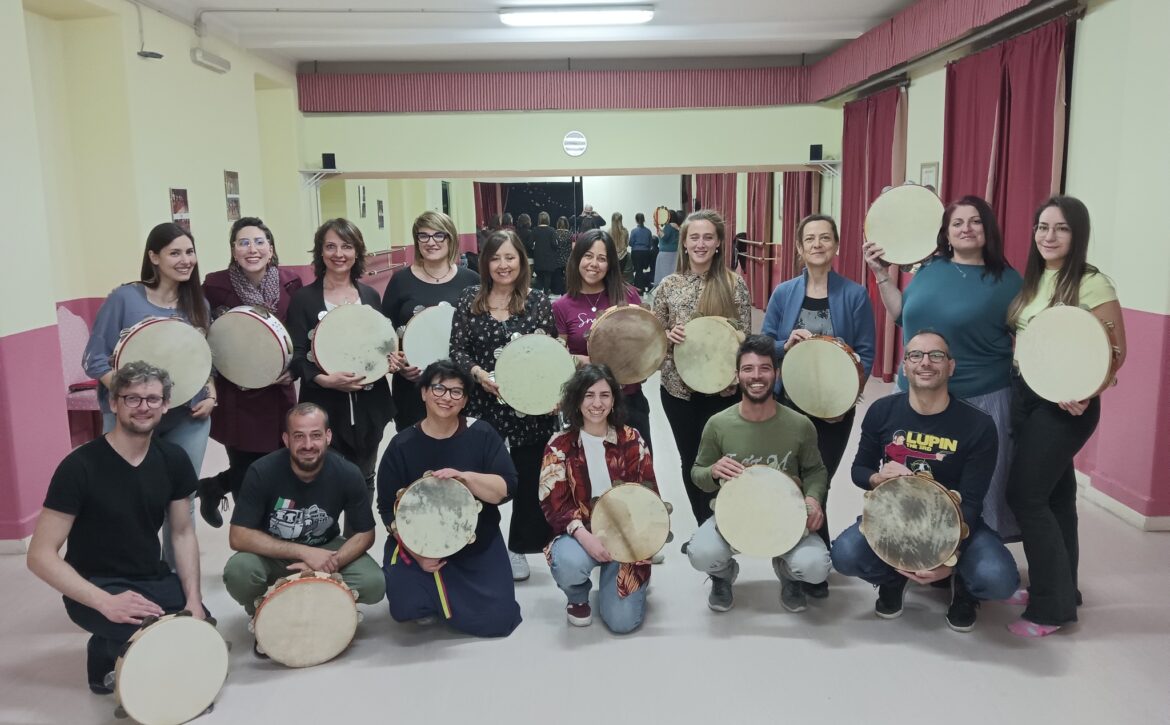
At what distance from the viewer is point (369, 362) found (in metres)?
3.14

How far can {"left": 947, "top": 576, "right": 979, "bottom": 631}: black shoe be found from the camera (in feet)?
9.04

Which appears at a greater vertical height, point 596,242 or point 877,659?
point 596,242

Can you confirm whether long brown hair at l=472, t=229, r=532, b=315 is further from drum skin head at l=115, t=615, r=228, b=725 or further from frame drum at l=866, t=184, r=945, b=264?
drum skin head at l=115, t=615, r=228, b=725

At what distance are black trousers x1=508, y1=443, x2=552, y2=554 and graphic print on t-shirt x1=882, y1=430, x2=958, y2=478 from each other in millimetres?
1250

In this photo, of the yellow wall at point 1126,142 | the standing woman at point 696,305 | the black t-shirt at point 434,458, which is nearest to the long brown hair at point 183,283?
the black t-shirt at point 434,458

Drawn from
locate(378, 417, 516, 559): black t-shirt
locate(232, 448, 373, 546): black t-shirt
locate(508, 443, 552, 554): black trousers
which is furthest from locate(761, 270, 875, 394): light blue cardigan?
locate(232, 448, 373, 546): black t-shirt

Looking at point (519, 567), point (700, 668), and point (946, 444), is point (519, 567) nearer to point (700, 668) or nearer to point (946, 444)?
point (700, 668)

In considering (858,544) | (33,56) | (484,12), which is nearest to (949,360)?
(858,544)

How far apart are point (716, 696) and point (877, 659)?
55 centimetres

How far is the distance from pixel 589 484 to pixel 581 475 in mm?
53

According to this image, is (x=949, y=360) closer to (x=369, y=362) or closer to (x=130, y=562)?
(x=369, y=362)

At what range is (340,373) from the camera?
3.11 metres

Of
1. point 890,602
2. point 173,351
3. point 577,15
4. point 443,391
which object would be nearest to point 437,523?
point 443,391

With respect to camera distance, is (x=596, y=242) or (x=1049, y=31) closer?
(x=596, y=242)
